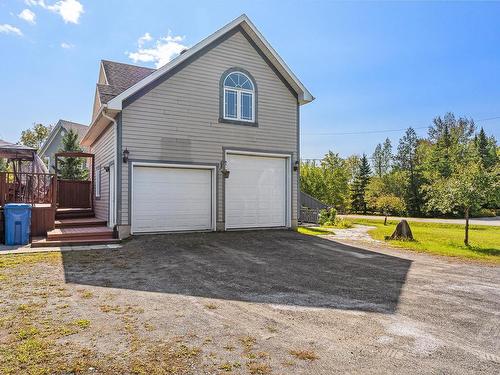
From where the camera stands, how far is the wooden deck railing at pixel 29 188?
35.3 ft

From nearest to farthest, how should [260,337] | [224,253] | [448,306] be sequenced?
[260,337], [448,306], [224,253]

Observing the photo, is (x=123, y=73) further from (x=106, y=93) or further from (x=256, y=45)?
(x=256, y=45)

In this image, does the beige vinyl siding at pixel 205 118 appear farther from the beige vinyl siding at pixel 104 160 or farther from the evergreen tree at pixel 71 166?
the evergreen tree at pixel 71 166

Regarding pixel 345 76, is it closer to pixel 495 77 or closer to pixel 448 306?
pixel 448 306

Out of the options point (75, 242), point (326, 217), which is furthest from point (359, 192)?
point (75, 242)

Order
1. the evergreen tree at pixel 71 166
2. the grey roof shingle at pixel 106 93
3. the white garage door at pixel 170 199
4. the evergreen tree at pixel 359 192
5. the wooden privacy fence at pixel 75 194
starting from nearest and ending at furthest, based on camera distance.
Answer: the grey roof shingle at pixel 106 93 → the white garage door at pixel 170 199 → the wooden privacy fence at pixel 75 194 → the evergreen tree at pixel 71 166 → the evergreen tree at pixel 359 192

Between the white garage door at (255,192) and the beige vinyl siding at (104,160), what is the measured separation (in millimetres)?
3901

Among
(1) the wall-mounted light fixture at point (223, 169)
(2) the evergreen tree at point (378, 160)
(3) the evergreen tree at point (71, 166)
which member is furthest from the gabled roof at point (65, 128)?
(2) the evergreen tree at point (378, 160)

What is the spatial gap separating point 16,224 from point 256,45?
9.85 metres

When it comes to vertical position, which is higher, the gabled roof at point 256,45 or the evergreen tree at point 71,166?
the gabled roof at point 256,45

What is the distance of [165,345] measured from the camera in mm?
3230

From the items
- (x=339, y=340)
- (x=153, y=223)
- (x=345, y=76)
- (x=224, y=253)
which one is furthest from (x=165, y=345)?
(x=345, y=76)

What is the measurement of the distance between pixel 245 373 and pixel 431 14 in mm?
15023

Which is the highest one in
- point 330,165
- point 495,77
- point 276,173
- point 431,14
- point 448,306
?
point 495,77
